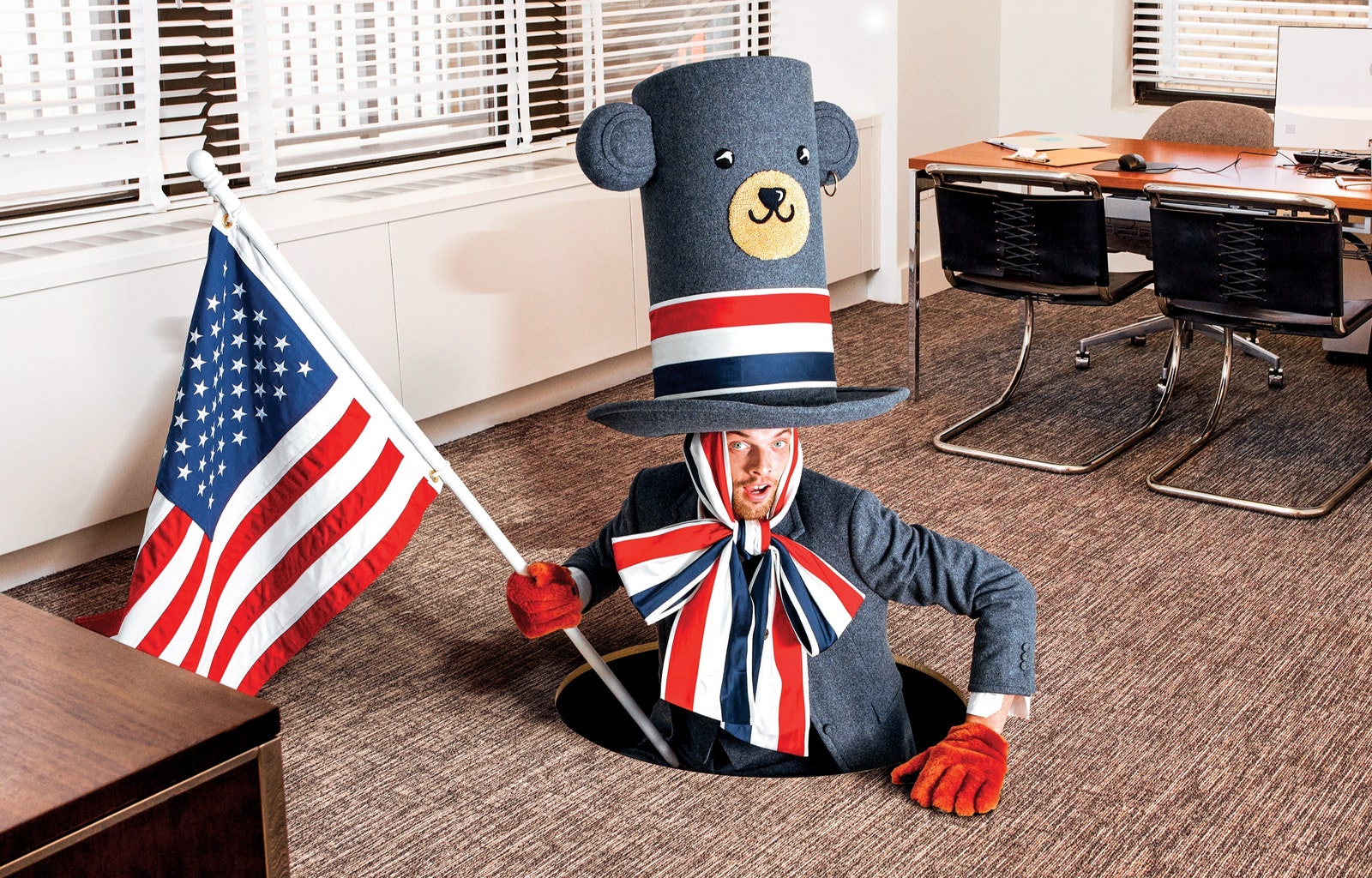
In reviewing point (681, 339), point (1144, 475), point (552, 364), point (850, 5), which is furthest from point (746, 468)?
point (850, 5)

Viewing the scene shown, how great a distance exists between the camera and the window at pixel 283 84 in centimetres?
371

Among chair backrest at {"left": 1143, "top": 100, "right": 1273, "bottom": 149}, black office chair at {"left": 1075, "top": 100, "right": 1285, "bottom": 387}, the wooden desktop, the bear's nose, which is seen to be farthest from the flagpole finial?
chair backrest at {"left": 1143, "top": 100, "right": 1273, "bottom": 149}

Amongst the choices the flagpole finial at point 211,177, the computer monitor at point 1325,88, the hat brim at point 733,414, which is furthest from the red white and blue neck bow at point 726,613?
the computer monitor at point 1325,88

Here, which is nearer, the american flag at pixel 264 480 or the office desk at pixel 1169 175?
the american flag at pixel 264 480

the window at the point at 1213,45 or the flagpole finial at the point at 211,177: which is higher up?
the window at the point at 1213,45

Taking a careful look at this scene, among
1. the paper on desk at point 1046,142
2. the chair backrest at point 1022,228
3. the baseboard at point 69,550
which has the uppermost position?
the paper on desk at point 1046,142

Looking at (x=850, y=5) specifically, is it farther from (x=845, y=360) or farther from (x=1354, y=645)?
(x=1354, y=645)

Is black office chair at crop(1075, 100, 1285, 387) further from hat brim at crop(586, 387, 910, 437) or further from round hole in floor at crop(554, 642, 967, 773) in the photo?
hat brim at crop(586, 387, 910, 437)

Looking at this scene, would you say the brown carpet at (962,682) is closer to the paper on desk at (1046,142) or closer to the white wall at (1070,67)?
the paper on desk at (1046,142)

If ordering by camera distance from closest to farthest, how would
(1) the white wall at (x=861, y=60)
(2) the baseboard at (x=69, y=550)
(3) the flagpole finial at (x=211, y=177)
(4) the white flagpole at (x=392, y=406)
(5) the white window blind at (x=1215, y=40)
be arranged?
(3) the flagpole finial at (x=211, y=177)
(4) the white flagpole at (x=392, y=406)
(2) the baseboard at (x=69, y=550)
(1) the white wall at (x=861, y=60)
(5) the white window blind at (x=1215, y=40)

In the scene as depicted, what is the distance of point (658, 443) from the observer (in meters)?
4.41

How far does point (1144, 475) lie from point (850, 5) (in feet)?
9.25

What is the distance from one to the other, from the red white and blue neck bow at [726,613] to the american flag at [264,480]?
0.50 m

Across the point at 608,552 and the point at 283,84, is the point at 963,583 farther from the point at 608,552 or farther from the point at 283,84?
the point at 283,84
